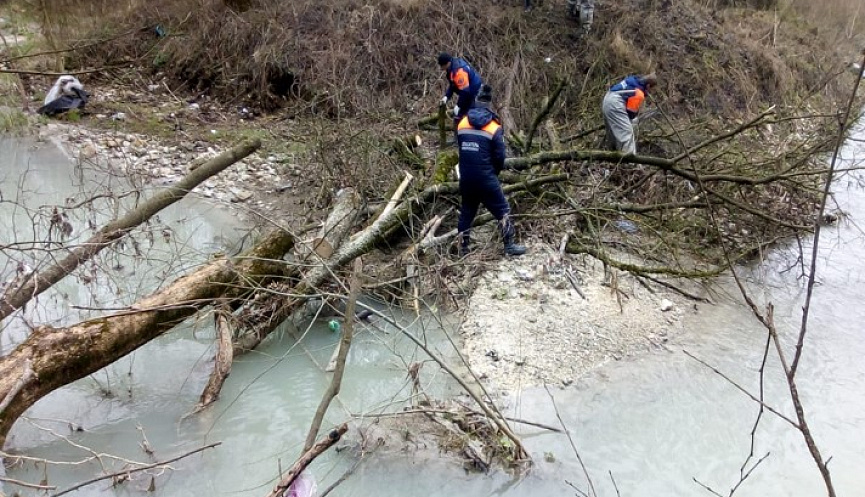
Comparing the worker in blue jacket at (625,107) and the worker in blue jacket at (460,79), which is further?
the worker in blue jacket at (460,79)

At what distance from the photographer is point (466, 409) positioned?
3.63 meters

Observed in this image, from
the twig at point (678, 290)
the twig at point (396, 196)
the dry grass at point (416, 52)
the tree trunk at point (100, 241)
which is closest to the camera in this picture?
the tree trunk at point (100, 241)

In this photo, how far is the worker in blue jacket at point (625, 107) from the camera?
6.07m

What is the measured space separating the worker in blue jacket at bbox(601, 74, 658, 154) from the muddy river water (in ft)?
5.93

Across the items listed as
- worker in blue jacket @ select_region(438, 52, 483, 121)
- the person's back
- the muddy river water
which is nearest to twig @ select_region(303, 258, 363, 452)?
the muddy river water

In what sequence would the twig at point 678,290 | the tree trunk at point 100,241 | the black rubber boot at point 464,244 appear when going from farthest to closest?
the black rubber boot at point 464,244, the twig at point 678,290, the tree trunk at point 100,241

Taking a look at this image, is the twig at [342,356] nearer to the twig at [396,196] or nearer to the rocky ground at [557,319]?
the rocky ground at [557,319]

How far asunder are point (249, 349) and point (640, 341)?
2.87 metres

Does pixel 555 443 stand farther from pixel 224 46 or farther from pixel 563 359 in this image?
pixel 224 46

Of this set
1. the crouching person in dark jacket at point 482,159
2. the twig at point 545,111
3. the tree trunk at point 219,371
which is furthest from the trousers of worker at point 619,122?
the tree trunk at point 219,371

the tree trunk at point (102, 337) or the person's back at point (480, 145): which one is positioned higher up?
the person's back at point (480, 145)

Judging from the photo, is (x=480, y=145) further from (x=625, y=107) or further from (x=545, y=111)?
(x=625, y=107)

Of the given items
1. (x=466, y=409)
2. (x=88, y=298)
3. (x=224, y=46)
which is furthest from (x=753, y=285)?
(x=224, y=46)

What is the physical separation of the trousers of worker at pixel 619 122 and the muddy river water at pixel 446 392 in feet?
5.79
